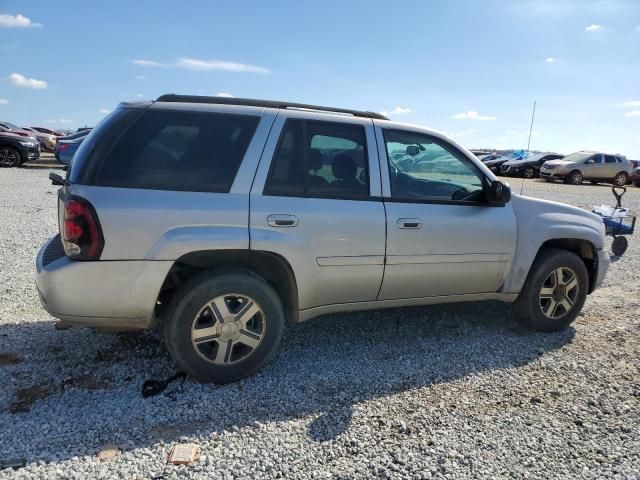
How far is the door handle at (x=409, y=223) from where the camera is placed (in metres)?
3.59

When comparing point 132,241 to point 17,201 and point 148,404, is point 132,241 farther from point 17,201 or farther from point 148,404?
point 17,201

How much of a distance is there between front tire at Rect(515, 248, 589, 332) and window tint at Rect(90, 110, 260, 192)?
2.86 meters

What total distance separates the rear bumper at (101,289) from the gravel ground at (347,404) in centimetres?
52

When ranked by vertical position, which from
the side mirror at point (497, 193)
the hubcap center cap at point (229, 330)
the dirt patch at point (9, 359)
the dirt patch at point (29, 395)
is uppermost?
the side mirror at point (497, 193)

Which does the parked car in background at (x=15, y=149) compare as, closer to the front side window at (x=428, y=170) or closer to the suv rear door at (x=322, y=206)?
the suv rear door at (x=322, y=206)

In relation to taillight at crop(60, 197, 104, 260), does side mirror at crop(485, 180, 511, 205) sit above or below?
above

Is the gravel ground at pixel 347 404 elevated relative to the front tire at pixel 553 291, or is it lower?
lower

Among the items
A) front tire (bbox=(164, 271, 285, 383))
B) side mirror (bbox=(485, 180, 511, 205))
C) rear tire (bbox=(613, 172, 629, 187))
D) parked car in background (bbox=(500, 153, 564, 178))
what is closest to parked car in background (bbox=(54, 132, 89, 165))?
front tire (bbox=(164, 271, 285, 383))

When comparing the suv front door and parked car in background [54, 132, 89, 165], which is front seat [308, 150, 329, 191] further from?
parked car in background [54, 132, 89, 165]

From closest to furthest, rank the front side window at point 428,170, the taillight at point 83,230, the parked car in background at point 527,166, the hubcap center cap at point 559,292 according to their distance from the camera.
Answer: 1. the taillight at point 83,230
2. the front side window at point 428,170
3. the hubcap center cap at point 559,292
4. the parked car in background at point 527,166

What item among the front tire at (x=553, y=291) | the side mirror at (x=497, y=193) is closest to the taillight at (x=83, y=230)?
the side mirror at (x=497, y=193)

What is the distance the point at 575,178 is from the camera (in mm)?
25688

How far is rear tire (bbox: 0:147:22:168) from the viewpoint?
1803 cm

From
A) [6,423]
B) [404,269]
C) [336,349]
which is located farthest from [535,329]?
[6,423]
